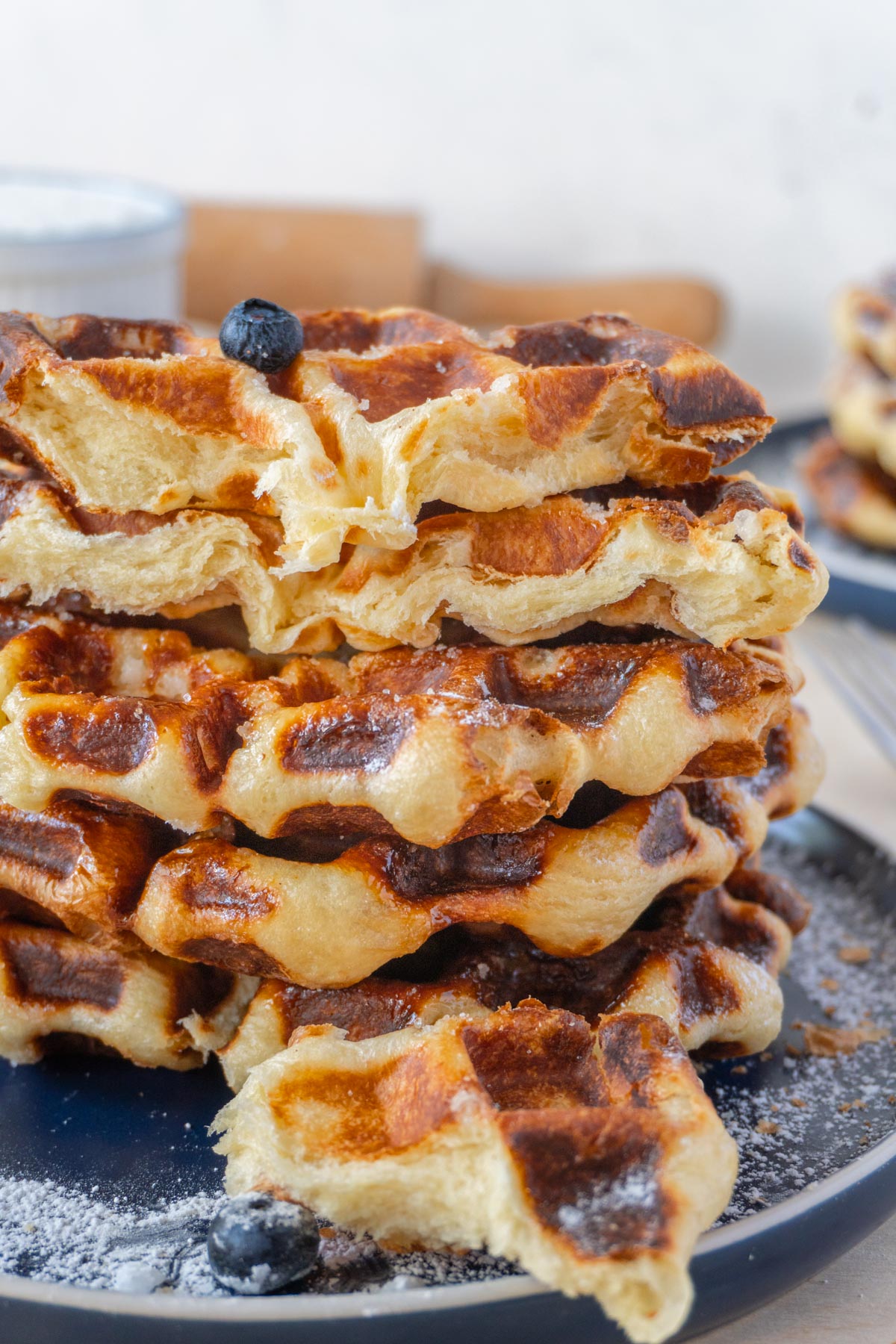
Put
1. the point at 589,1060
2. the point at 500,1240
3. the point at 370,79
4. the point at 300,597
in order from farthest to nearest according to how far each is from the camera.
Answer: the point at 370,79 < the point at 300,597 < the point at 589,1060 < the point at 500,1240

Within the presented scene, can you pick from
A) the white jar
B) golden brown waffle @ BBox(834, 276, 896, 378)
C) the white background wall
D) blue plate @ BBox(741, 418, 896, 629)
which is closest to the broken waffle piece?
blue plate @ BBox(741, 418, 896, 629)

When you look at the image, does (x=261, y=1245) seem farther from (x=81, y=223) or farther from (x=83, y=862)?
(x=81, y=223)

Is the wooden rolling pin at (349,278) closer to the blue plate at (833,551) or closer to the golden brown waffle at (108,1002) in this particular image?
the blue plate at (833,551)

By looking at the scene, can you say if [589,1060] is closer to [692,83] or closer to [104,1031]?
[104,1031]

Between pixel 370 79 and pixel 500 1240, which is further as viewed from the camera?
pixel 370 79

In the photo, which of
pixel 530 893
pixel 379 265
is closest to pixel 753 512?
pixel 530 893

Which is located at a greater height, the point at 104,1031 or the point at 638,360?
the point at 638,360

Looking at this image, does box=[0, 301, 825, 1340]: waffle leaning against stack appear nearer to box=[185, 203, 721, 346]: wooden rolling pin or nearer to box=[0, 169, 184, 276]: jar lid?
box=[0, 169, 184, 276]: jar lid
